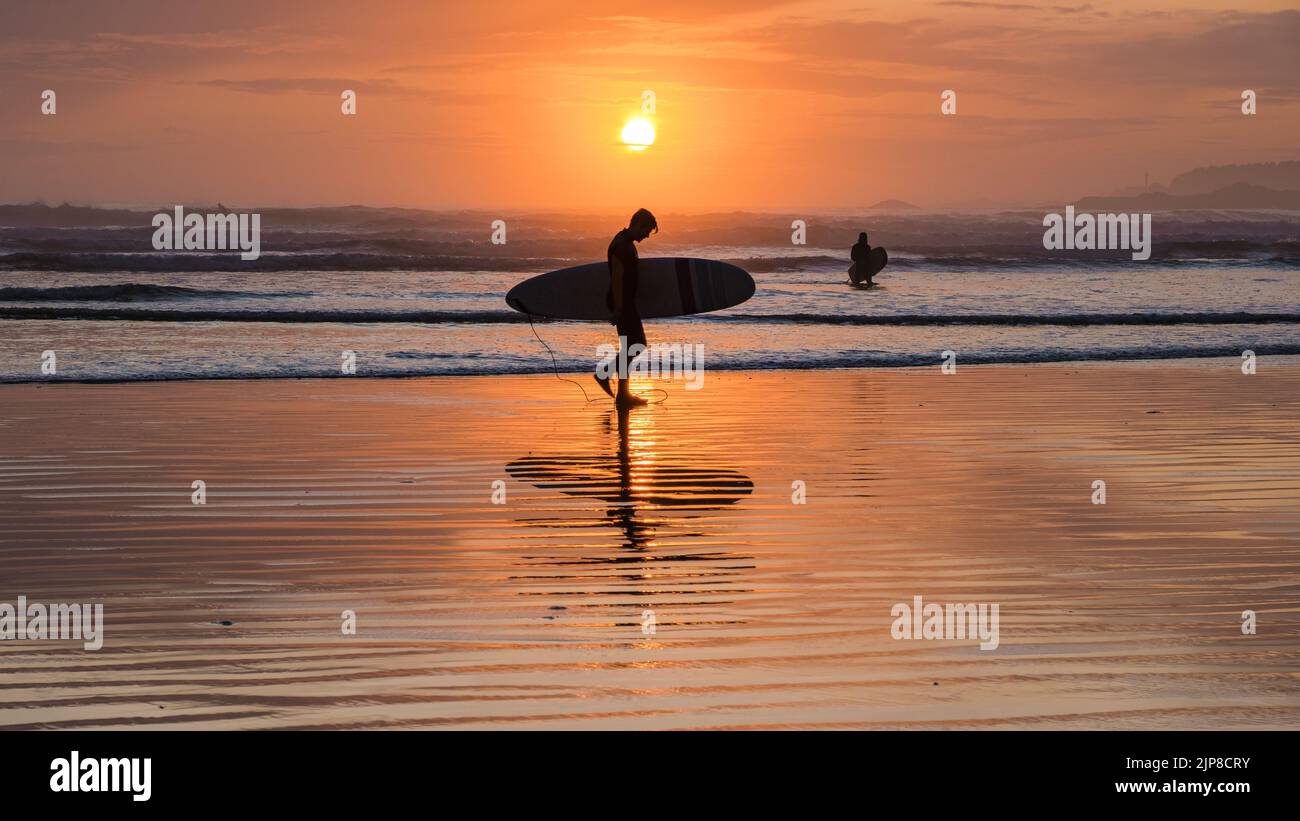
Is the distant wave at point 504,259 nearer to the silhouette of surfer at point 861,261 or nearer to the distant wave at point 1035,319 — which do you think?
the silhouette of surfer at point 861,261

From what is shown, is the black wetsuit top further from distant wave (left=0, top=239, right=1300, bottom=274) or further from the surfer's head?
distant wave (left=0, top=239, right=1300, bottom=274)

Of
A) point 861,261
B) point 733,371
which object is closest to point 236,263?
point 861,261

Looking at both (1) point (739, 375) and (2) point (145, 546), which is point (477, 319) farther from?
(2) point (145, 546)

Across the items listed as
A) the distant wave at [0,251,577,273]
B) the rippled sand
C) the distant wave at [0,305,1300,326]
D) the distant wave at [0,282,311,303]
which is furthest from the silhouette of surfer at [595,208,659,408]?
the distant wave at [0,251,577,273]

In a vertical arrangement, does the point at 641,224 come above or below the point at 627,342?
above

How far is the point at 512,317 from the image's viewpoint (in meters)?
25.1

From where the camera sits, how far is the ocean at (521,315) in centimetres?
1906

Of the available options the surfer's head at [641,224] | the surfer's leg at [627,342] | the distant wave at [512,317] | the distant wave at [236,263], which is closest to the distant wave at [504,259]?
the distant wave at [236,263]

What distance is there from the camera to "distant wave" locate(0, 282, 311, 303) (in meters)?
28.0

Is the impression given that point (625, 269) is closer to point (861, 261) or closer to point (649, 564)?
point (649, 564)

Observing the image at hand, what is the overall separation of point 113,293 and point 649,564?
983 inches

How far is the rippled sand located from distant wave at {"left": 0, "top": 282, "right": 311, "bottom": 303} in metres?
15.9

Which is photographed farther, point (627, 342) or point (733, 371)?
point (733, 371)
